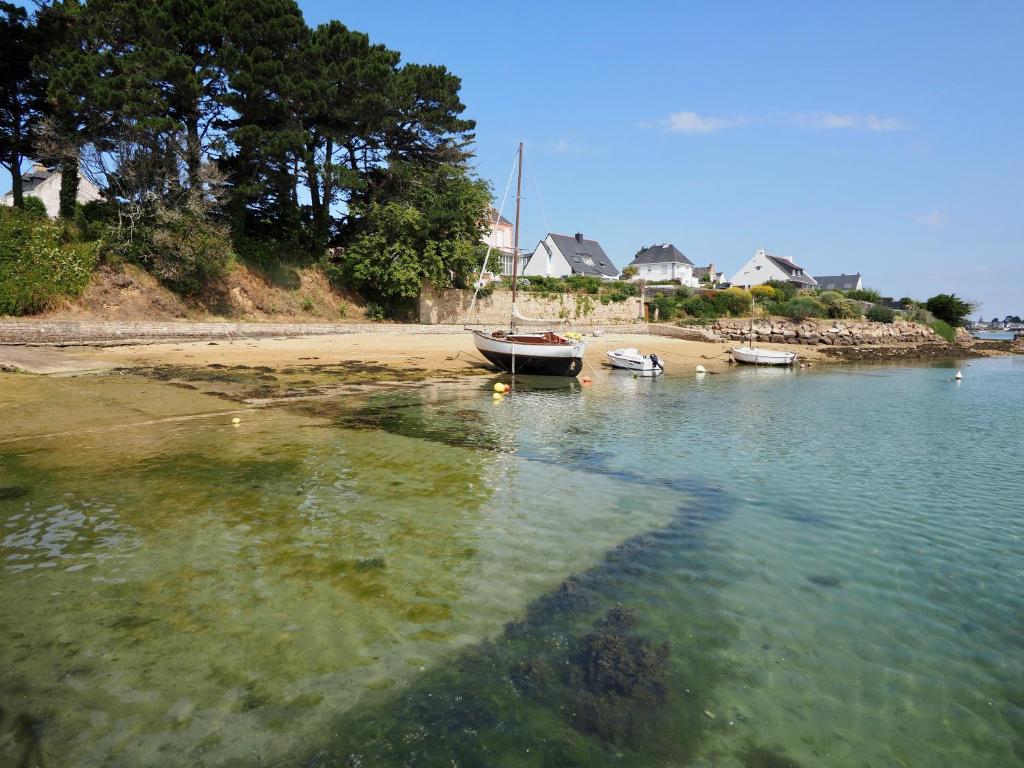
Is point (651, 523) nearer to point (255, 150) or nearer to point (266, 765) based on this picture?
point (266, 765)

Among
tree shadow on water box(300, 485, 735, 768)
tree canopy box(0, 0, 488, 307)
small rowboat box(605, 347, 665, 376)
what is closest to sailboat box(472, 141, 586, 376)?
small rowboat box(605, 347, 665, 376)

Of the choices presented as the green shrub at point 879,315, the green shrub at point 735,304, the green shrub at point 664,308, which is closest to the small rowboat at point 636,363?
the green shrub at point 664,308

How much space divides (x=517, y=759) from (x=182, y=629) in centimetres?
297

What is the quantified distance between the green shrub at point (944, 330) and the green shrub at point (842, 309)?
8.61m

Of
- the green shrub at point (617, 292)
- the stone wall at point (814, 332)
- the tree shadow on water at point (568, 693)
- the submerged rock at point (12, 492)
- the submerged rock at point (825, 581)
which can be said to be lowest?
the tree shadow on water at point (568, 693)

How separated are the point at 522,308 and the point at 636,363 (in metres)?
16.6

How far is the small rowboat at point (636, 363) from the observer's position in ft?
95.3

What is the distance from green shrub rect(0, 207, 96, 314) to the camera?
23734 millimetres

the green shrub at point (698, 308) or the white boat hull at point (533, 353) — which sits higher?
the green shrub at point (698, 308)

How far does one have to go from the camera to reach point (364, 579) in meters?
5.86

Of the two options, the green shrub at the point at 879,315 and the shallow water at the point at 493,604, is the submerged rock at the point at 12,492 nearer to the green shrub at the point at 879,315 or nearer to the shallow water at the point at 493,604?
the shallow water at the point at 493,604

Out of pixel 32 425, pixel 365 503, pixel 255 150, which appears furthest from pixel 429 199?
pixel 365 503

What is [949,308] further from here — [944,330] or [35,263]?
[35,263]

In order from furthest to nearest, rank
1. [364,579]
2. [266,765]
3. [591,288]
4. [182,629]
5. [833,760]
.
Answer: [591,288], [364,579], [182,629], [833,760], [266,765]
